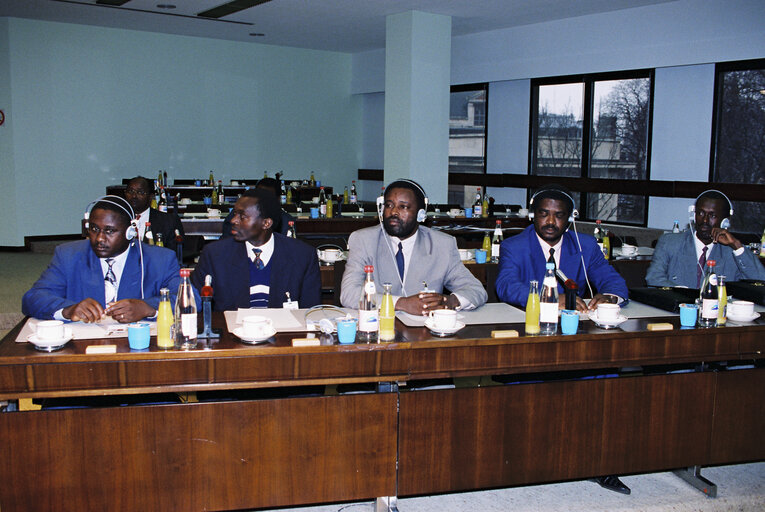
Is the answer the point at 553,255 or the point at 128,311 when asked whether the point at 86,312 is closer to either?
the point at 128,311

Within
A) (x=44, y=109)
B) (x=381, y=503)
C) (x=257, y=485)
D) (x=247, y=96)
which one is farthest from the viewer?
(x=247, y=96)

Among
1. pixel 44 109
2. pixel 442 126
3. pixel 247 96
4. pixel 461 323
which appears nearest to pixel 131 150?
pixel 44 109

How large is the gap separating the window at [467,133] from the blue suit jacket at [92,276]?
8.01 metres

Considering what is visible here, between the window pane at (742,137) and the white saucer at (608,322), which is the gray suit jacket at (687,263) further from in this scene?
the window pane at (742,137)

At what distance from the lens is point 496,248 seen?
5145 mm

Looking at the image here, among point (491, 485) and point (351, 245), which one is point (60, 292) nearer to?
point (351, 245)

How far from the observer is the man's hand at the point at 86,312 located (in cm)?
269

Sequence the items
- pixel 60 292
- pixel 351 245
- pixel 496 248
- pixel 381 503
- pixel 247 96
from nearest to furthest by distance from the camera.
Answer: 1. pixel 381 503
2. pixel 60 292
3. pixel 351 245
4. pixel 496 248
5. pixel 247 96

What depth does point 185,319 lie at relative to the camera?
2461mm

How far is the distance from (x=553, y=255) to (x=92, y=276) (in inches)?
84.3

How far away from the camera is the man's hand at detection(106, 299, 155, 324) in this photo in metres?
2.74

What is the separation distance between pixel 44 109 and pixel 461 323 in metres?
9.08

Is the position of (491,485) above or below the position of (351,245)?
below

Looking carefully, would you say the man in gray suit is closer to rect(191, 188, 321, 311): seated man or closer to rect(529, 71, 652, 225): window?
rect(191, 188, 321, 311): seated man
